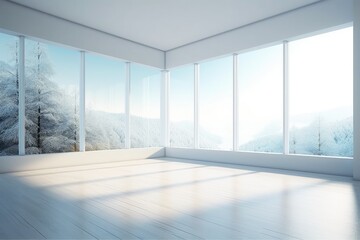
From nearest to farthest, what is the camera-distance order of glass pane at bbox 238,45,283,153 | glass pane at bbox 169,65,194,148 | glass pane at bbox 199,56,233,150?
glass pane at bbox 238,45,283,153, glass pane at bbox 199,56,233,150, glass pane at bbox 169,65,194,148

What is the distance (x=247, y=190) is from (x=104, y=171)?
2.86 meters

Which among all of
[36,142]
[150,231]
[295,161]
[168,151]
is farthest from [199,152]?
[150,231]

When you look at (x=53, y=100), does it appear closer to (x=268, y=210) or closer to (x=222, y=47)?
(x=222, y=47)

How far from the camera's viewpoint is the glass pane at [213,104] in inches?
288

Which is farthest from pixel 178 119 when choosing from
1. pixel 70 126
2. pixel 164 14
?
pixel 164 14

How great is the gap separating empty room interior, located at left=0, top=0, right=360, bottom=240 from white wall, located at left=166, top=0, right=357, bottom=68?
23 mm

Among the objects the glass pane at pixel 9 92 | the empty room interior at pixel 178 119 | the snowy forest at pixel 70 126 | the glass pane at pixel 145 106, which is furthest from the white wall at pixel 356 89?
the glass pane at pixel 9 92

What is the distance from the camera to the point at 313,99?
24.2ft

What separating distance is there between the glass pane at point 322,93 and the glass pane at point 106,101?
4.40 meters

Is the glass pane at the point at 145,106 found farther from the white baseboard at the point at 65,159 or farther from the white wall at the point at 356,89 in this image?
the white wall at the point at 356,89

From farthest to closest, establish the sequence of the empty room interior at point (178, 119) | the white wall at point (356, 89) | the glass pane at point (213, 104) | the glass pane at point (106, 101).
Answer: the glass pane at point (213, 104)
the glass pane at point (106, 101)
the white wall at point (356, 89)
the empty room interior at point (178, 119)

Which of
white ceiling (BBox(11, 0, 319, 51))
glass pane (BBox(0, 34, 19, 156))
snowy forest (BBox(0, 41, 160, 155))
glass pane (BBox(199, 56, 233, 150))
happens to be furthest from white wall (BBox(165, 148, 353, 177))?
glass pane (BBox(0, 34, 19, 156))

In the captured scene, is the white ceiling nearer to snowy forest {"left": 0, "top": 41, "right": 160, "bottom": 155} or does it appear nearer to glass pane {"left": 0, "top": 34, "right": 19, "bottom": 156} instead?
glass pane {"left": 0, "top": 34, "right": 19, "bottom": 156}

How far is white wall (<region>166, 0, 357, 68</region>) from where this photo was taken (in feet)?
15.3
